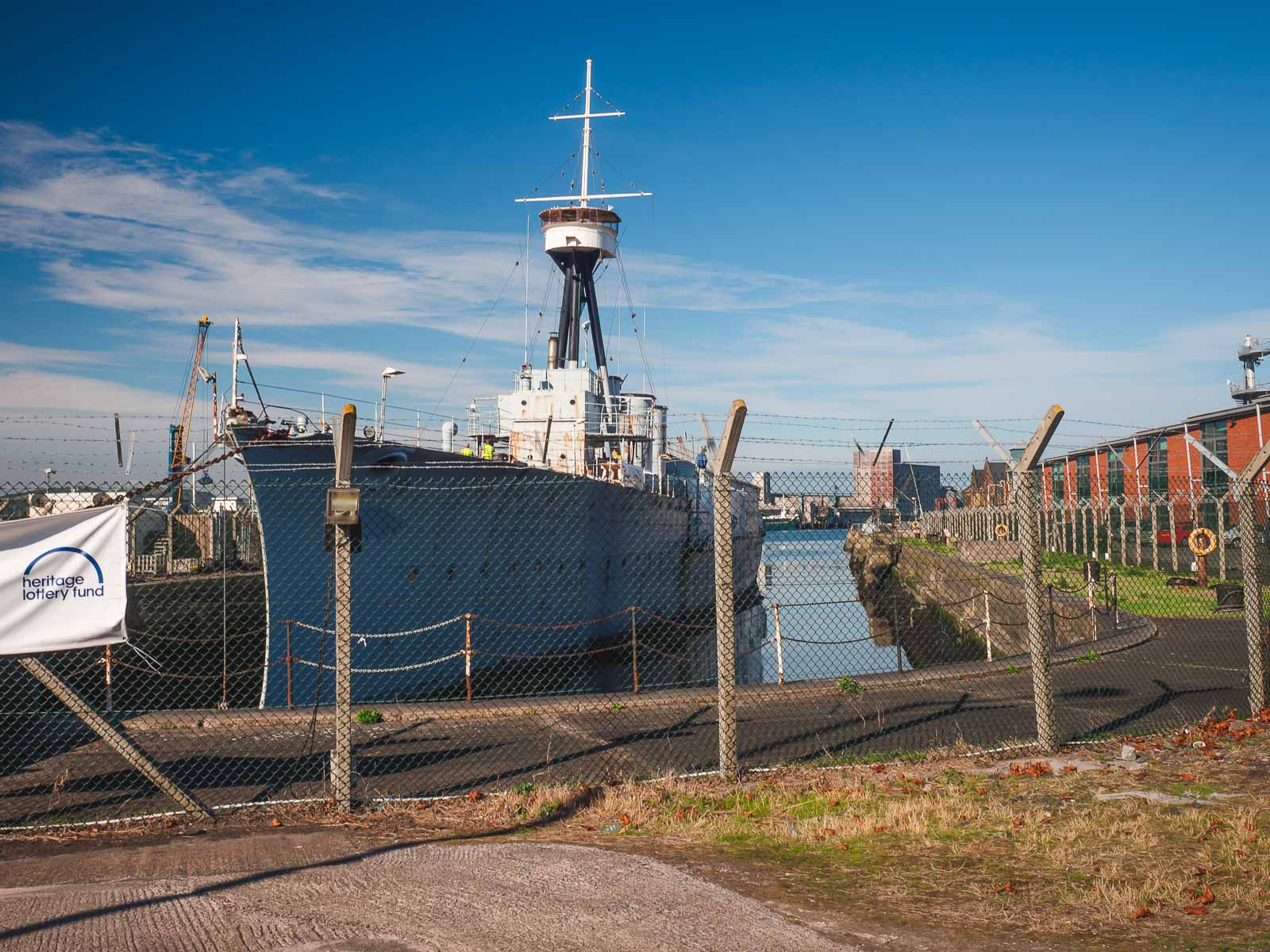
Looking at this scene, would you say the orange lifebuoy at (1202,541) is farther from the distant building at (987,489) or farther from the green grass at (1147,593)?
the distant building at (987,489)

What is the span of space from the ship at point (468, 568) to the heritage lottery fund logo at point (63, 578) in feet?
4.53

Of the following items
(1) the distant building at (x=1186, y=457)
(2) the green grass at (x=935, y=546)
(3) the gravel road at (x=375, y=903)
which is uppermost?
(1) the distant building at (x=1186, y=457)

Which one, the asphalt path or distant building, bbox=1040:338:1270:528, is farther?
distant building, bbox=1040:338:1270:528

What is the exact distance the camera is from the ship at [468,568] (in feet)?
48.3

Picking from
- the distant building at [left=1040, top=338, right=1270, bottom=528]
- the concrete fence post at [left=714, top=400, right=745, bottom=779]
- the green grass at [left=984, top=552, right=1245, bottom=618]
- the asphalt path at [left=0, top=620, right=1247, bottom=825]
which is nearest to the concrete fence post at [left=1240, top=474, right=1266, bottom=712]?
the asphalt path at [left=0, top=620, right=1247, bottom=825]

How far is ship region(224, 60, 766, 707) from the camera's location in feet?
48.3

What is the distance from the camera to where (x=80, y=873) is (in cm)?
523

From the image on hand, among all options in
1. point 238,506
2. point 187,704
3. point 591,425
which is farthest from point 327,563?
point 238,506

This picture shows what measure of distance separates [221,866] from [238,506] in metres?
28.5

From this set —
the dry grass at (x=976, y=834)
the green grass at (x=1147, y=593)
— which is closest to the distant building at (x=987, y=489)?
the green grass at (x=1147, y=593)

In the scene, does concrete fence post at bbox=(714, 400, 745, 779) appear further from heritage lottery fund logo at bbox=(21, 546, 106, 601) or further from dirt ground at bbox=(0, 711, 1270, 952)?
heritage lottery fund logo at bbox=(21, 546, 106, 601)

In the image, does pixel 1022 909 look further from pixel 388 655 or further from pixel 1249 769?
pixel 388 655

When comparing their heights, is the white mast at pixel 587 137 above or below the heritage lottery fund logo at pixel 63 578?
above

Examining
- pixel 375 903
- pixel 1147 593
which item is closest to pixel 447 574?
pixel 375 903
